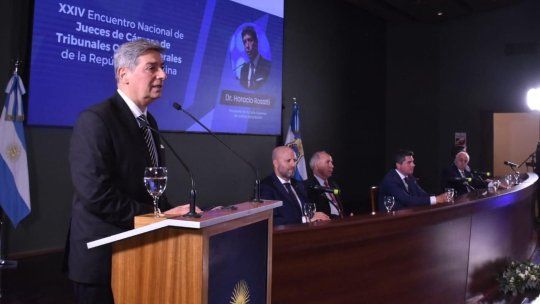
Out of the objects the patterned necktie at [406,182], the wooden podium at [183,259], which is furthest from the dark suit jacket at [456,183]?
the wooden podium at [183,259]

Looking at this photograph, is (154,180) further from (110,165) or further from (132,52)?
(132,52)

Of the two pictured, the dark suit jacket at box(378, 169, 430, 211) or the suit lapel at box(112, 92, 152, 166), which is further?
the dark suit jacket at box(378, 169, 430, 211)

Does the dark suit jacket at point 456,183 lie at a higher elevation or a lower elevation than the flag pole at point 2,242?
higher

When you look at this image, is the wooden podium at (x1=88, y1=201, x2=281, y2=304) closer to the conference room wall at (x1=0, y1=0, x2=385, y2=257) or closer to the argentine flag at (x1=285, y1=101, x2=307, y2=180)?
the conference room wall at (x1=0, y1=0, x2=385, y2=257)

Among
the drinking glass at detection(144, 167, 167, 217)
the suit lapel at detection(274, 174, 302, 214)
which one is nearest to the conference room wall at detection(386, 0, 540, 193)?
the suit lapel at detection(274, 174, 302, 214)

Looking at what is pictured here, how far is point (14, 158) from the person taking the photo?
144 inches

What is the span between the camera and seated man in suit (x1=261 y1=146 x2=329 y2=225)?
3.30 metres

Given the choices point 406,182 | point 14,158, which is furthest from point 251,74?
point 14,158

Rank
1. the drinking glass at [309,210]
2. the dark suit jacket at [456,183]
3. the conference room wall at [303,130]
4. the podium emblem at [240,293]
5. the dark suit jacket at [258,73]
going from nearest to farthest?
the podium emblem at [240,293] → the drinking glass at [309,210] → the conference room wall at [303,130] → the dark suit jacket at [258,73] → the dark suit jacket at [456,183]

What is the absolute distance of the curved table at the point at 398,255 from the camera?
2311 mm

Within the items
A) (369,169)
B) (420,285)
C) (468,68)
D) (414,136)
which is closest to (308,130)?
(369,169)

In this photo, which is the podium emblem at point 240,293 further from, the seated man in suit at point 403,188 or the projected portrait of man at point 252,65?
the projected portrait of man at point 252,65

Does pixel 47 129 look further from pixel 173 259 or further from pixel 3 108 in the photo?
pixel 173 259

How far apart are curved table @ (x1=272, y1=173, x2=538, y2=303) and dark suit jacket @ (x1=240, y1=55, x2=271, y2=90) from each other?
2725 mm
